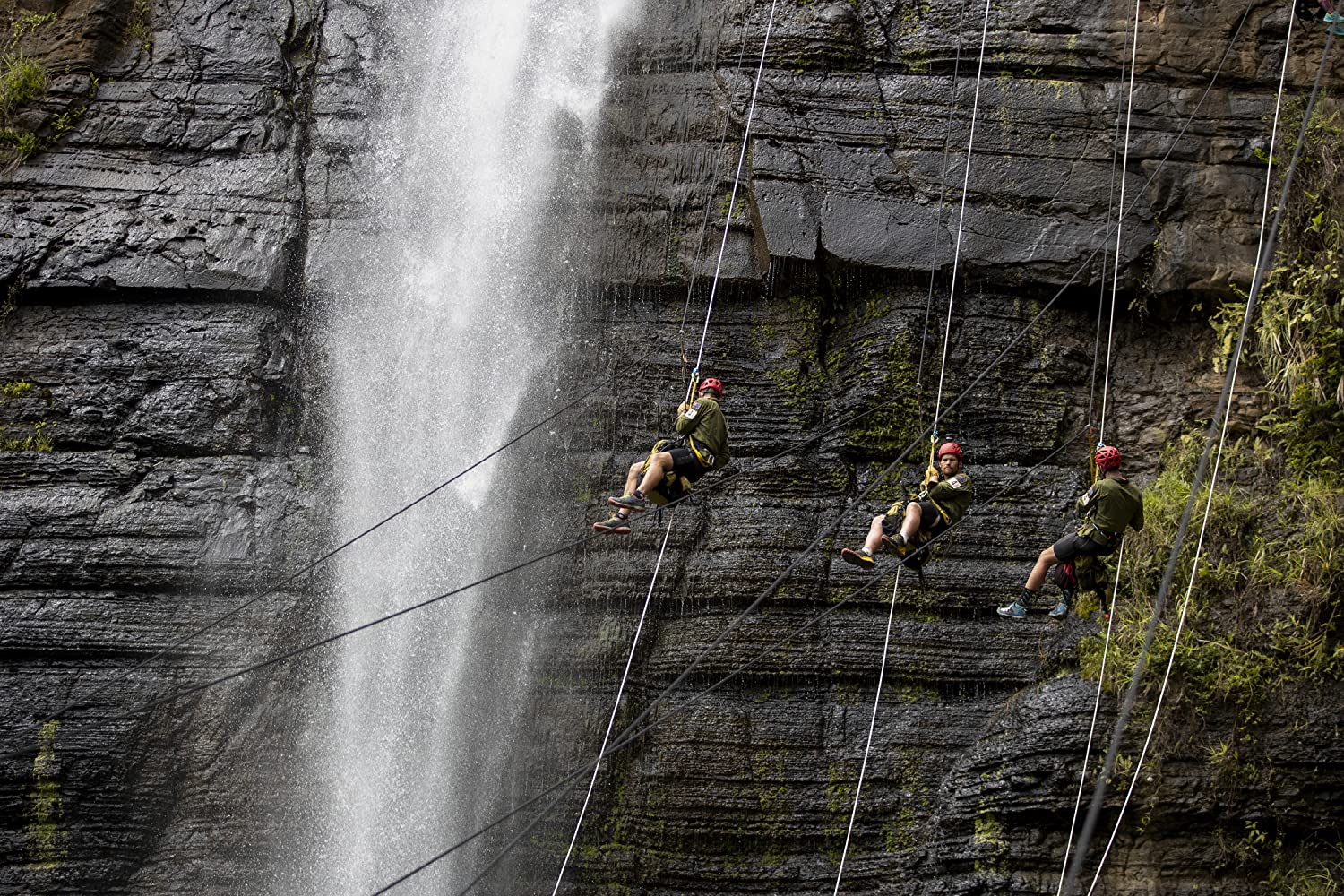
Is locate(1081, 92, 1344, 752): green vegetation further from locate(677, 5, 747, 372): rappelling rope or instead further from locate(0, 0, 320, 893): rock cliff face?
locate(0, 0, 320, 893): rock cliff face


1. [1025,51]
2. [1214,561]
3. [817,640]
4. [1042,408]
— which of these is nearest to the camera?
[1214,561]

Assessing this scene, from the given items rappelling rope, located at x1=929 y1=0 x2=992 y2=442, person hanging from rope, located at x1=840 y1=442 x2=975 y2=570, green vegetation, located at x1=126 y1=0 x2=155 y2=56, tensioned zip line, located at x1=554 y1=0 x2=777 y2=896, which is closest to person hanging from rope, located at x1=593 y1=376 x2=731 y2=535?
tensioned zip line, located at x1=554 y1=0 x2=777 y2=896

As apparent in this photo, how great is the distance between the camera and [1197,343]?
12609 mm

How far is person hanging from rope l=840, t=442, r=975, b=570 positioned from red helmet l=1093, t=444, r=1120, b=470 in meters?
1.02

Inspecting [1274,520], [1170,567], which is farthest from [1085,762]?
[1170,567]

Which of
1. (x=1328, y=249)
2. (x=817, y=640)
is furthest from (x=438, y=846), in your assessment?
(x=1328, y=249)

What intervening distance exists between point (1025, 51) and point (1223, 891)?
862 centimetres

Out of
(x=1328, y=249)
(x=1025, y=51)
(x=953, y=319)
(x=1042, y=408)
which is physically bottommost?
(x=1042, y=408)

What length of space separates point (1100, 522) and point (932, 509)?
127 centimetres

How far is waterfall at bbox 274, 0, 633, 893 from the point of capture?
12078 mm

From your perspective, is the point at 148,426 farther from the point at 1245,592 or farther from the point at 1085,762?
the point at 1245,592

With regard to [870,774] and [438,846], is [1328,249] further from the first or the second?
[438,846]

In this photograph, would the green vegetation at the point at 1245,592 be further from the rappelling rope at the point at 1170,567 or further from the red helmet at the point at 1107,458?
the red helmet at the point at 1107,458

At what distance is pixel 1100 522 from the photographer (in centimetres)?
948
